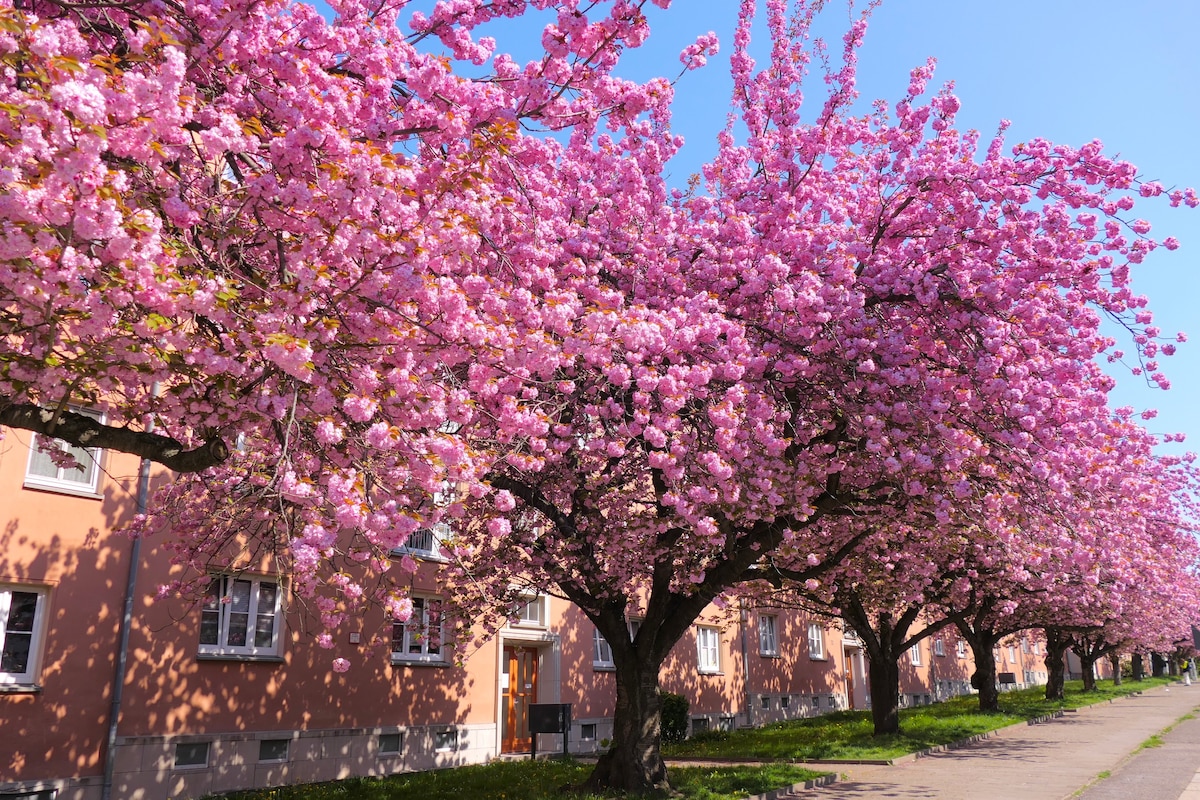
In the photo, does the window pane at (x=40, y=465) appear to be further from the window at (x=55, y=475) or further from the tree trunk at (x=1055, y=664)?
the tree trunk at (x=1055, y=664)

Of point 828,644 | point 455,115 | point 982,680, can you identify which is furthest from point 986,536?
point 828,644

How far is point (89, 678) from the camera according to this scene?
1259 centimetres

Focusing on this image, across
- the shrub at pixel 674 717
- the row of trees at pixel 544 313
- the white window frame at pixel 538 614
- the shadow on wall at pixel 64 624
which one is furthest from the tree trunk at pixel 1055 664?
the shadow on wall at pixel 64 624

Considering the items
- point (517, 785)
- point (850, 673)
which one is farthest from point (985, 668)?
point (517, 785)

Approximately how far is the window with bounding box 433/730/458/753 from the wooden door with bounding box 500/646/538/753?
2.00 metres

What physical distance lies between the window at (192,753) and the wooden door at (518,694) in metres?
7.88

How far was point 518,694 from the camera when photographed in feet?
68.8

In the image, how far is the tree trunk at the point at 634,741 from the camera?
13.0 m

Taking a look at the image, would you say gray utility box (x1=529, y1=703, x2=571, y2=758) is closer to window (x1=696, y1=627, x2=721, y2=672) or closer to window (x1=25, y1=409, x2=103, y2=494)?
window (x1=25, y1=409, x2=103, y2=494)

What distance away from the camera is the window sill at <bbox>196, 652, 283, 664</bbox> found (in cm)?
1407

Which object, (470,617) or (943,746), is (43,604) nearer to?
(470,617)

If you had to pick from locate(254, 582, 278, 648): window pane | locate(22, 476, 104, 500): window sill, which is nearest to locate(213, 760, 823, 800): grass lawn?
locate(254, 582, 278, 648): window pane

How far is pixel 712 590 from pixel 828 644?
2617 centimetres

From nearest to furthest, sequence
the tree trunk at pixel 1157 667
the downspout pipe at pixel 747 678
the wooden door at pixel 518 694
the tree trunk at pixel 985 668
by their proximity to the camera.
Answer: the wooden door at pixel 518 694 → the downspout pipe at pixel 747 678 → the tree trunk at pixel 985 668 → the tree trunk at pixel 1157 667
